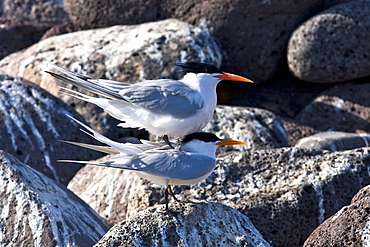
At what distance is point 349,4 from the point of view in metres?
10.4

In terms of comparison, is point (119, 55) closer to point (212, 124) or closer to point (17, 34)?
point (212, 124)

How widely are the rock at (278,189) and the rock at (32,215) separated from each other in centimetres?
110

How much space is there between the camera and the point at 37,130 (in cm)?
752

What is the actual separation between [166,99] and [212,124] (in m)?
3.33

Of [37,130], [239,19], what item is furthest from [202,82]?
[239,19]

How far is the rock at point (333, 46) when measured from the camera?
9938 millimetres

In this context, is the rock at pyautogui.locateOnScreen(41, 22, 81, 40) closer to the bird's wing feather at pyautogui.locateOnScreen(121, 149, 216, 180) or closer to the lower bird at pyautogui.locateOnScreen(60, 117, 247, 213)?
the lower bird at pyautogui.locateOnScreen(60, 117, 247, 213)

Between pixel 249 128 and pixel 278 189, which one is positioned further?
pixel 249 128

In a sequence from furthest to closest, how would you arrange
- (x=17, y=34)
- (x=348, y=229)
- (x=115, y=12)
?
(x=17, y=34)
(x=115, y=12)
(x=348, y=229)

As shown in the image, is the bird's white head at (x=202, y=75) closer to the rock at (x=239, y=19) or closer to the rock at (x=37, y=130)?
the rock at (x=37, y=130)

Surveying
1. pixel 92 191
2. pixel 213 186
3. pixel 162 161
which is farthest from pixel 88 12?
pixel 162 161

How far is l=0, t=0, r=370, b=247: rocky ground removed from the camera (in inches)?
187

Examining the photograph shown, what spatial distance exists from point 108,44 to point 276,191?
14.7ft

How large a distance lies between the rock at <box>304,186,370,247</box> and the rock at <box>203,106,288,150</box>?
3519 millimetres
